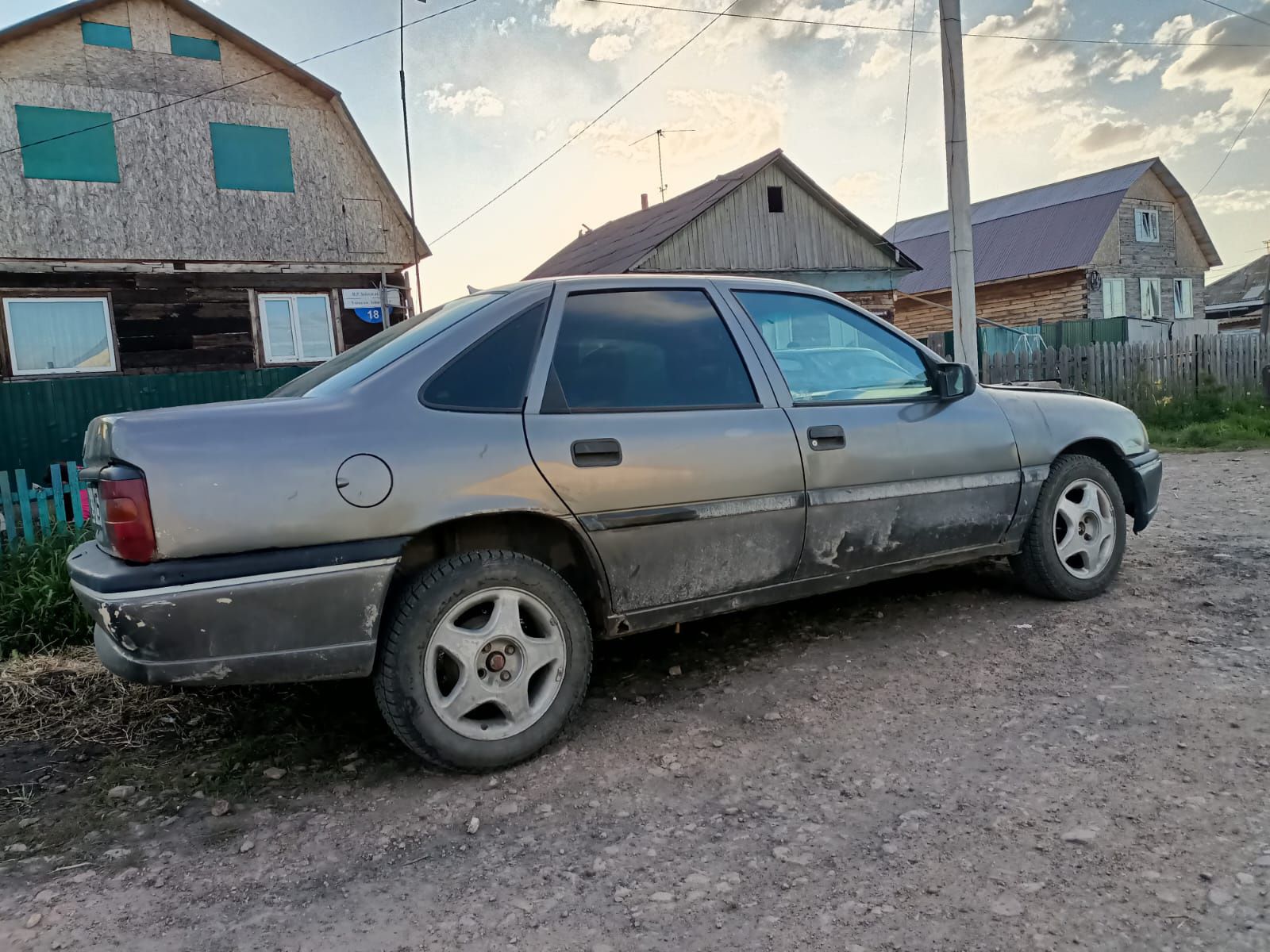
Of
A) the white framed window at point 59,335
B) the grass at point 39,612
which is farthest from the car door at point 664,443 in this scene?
the white framed window at point 59,335

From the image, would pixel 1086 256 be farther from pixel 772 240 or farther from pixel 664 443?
pixel 664 443

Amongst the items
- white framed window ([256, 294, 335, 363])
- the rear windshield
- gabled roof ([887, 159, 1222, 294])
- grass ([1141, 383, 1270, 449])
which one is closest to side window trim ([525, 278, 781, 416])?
the rear windshield

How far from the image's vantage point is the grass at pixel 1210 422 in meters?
10.8

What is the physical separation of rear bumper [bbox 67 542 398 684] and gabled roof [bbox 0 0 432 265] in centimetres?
1358

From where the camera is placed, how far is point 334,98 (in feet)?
47.5

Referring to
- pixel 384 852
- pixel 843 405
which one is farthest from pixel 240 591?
pixel 843 405

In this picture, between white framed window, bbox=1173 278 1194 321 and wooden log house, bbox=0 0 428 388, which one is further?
white framed window, bbox=1173 278 1194 321

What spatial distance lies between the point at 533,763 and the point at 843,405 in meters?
1.89

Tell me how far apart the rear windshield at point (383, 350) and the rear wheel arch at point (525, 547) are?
58cm

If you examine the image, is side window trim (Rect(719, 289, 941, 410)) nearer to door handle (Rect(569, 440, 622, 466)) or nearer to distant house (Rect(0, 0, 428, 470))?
door handle (Rect(569, 440, 622, 466))

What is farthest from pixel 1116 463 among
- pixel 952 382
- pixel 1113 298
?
pixel 1113 298

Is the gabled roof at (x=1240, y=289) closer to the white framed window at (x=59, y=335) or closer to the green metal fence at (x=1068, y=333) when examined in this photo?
the green metal fence at (x=1068, y=333)

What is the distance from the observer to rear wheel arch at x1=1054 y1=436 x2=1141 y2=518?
14.3ft

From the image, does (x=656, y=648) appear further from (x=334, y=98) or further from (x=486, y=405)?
(x=334, y=98)
